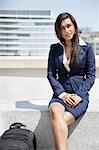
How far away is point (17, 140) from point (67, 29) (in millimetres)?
1030

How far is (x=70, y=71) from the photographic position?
2.75 meters

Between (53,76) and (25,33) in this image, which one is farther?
(25,33)

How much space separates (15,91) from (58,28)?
2.33 metres

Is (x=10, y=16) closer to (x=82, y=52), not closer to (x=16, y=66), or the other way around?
(x=16, y=66)

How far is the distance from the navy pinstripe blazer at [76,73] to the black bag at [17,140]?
0.45 meters

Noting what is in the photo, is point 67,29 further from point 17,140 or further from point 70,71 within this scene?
point 17,140

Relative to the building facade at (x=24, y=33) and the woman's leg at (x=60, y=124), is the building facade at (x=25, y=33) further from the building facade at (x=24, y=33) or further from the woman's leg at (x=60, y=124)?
the woman's leg at (x=60, y=124)

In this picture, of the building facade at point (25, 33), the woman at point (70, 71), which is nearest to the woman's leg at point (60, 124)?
the woman at point (70, 71)

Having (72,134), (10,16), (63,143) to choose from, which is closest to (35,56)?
(10,16)

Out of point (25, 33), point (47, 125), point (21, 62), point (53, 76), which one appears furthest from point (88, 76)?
point (25, 33)

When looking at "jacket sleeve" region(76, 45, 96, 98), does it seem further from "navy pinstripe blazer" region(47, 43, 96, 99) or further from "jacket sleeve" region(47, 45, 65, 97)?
"jacket sleeve" region(47, 45, 65, 97)

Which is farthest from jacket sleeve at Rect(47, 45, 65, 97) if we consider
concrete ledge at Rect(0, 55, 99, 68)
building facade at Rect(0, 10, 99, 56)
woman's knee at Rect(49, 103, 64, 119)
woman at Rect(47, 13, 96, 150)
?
Answer: building facade at Rect(0, 10, 99, 56)

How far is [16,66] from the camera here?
4758mm

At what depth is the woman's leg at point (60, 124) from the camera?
2.39 metres
